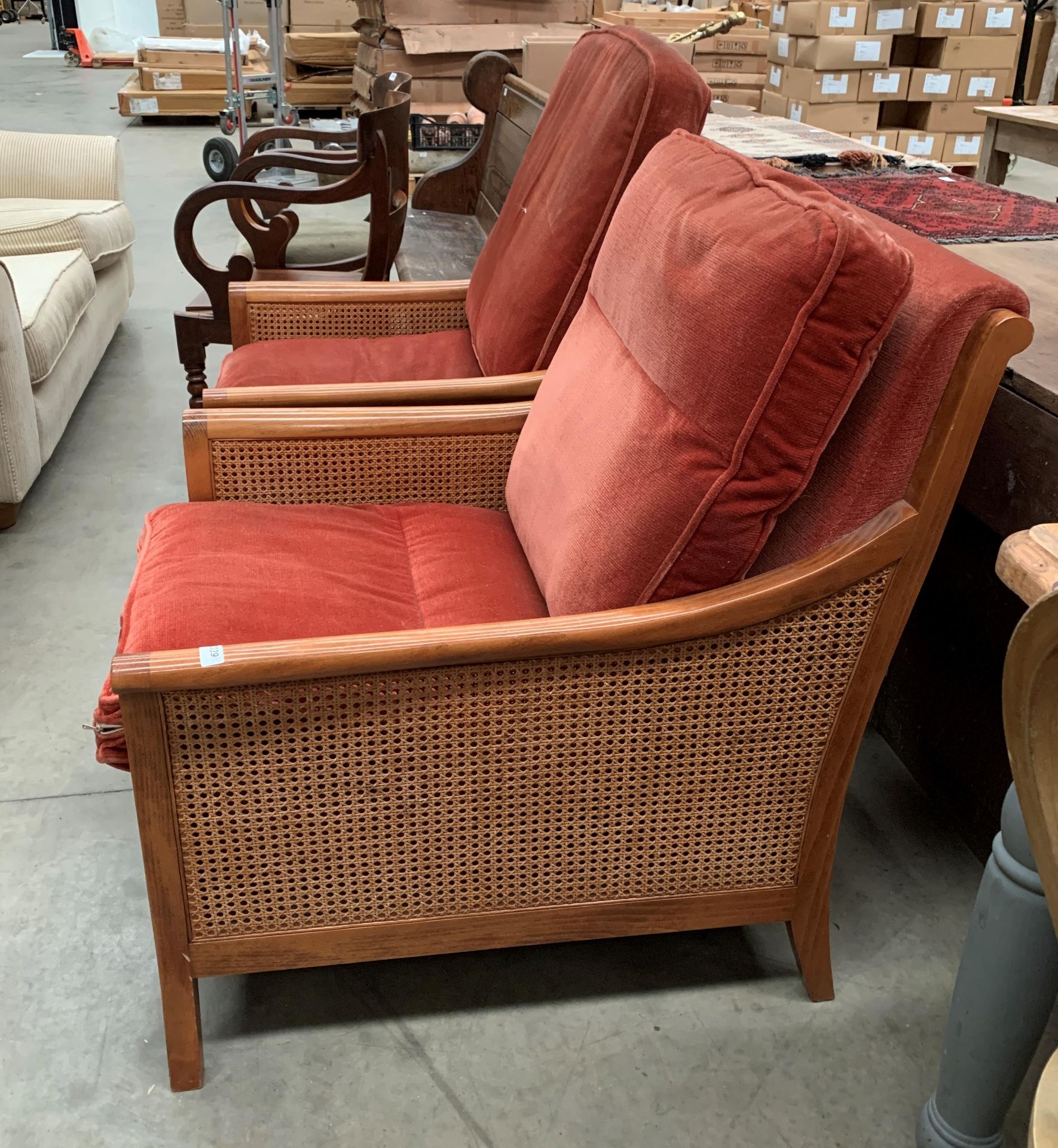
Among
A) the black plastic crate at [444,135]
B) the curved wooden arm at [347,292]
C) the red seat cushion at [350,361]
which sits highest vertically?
the black plastic crate at [444,135]

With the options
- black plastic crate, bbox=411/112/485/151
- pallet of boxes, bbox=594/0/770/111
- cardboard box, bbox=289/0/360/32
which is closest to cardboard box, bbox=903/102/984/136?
pallet of boxes, bbox=594/0/770/111

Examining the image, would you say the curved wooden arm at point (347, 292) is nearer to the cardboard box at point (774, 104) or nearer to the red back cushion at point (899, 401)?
the red back cushion at point (899, 401)

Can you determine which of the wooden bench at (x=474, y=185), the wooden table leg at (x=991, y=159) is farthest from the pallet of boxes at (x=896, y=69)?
the wooden bench at (x=474, y=185)

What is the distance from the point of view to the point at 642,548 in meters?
1.18

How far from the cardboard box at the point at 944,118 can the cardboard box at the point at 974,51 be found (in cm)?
18

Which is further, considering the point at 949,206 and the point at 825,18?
the point at 825,18

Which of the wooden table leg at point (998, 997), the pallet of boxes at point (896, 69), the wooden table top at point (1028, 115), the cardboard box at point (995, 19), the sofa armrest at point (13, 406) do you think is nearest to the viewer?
the wooden table leg at point (998, 997)

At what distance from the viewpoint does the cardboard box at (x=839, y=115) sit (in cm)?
514

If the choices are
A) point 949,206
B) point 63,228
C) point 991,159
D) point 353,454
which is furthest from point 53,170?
point 991,159

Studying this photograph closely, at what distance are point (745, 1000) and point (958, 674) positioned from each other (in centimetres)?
60

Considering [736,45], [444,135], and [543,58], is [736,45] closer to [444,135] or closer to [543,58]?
[444,135]

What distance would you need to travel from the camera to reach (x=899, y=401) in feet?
3.69

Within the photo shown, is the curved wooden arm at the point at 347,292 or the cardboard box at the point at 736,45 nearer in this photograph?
the curved wooden arm at the point at 347,292

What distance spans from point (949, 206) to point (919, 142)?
11.4ft
